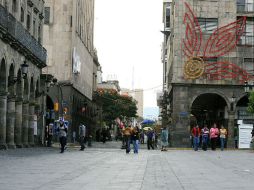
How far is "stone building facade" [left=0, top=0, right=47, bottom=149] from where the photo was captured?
31.4 metres

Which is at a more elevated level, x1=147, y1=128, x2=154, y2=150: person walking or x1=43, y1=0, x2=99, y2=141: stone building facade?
x1=43, y1=0, x2=99, y2=141: stone building facade

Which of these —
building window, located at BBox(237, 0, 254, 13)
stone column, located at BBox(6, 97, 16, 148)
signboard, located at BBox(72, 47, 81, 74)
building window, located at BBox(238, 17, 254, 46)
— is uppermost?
building window, located at BBox(237, 0, 254, 13)

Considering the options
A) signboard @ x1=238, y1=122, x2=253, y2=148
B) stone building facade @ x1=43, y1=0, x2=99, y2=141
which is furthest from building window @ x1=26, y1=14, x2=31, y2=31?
signboard @ x1=238, y1=122, x2=253, y2=148

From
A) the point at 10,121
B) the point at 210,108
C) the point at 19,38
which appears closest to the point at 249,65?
the point at 210,108

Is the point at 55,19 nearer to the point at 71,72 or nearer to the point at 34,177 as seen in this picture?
the point at 71,72

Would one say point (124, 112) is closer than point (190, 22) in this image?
No

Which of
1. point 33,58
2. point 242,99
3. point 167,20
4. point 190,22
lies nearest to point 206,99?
point 242,99

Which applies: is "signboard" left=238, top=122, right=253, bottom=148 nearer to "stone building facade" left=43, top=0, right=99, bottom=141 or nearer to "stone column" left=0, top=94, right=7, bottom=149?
"stone building facade" left=43, top=0, right=99, bottom=141

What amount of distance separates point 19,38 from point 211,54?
21.6 metres

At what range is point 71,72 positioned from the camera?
184 ft

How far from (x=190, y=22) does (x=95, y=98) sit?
3424 cm

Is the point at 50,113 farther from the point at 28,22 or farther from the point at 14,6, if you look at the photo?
the point at 14,6

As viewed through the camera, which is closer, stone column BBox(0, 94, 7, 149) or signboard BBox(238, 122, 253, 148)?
stone column BBox(0, 94, 7, 149)

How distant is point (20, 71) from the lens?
36.1 m
